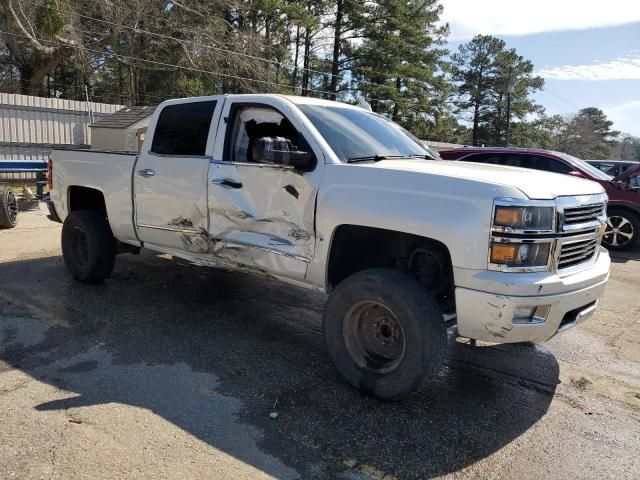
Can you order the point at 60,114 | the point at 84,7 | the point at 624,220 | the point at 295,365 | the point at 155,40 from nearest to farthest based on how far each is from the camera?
1. the point at 295,365
2. the point at 624,220
3. the point at 60,114
4. the point at 84,7
5. the point at 155,40

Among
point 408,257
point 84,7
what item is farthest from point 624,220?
point 84,7

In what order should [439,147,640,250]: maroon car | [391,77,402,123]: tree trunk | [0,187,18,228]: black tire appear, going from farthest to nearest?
[391,77,402,123]: tree trunk
[439,147,640,250]: maroon car
[0,187,18,228]: black tire

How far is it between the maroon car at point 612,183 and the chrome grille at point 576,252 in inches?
268

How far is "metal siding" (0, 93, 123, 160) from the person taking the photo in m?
16.4

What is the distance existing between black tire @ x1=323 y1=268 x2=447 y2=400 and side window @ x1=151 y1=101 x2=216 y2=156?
2.10 meters

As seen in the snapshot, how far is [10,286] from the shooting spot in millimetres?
6016

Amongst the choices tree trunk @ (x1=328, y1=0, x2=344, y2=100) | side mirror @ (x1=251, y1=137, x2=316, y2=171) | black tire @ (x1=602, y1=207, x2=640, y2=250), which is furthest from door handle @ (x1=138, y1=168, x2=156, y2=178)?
tree trunk @ (x1=328, y1=0, x2=344, y2=100)

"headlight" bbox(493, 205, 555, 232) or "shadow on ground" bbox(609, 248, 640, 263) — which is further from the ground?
"headlight" bbox(493, 205, 555, 232)

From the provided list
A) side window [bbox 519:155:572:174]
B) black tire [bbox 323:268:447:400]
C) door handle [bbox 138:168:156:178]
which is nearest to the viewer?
black tire [bbox 323:268:447:400]

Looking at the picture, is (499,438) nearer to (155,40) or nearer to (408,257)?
(408,257)

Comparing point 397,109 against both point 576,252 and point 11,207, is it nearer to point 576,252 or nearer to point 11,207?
point 11,207

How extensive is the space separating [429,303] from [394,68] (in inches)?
1475

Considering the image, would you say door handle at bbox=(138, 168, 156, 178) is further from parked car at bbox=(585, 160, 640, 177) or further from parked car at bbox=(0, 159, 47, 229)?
parked car at bbox=(585, 160, 640, 177)

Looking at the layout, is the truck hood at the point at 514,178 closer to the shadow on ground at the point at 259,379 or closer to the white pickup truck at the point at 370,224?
the white pickup truck at the point at 370,224
